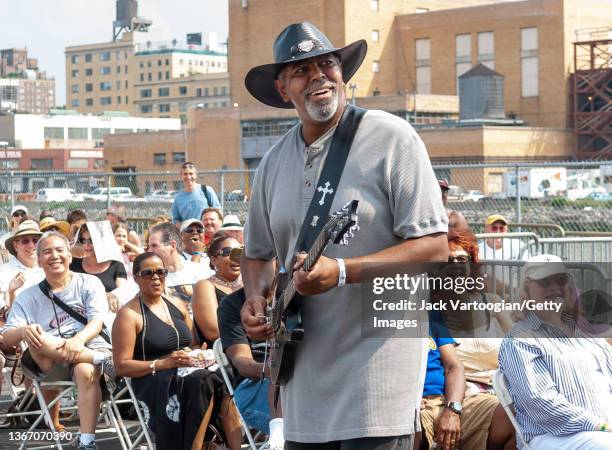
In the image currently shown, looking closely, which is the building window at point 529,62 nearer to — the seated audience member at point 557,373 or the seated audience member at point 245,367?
the seated audience member at point 245,367

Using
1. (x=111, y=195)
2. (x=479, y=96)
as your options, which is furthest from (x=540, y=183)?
(x=479, y=96)

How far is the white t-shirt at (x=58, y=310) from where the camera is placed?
835 cm

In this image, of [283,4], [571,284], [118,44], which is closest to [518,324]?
[571,284]

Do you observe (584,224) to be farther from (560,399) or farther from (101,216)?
(560,399)

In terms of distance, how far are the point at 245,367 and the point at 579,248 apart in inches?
184

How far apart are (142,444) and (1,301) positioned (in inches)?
91.7

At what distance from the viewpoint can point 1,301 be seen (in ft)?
32.8

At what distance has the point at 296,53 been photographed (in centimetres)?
397

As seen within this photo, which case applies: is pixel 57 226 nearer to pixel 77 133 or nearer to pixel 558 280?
pixel 558 280

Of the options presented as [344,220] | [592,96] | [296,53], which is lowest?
[344,220]

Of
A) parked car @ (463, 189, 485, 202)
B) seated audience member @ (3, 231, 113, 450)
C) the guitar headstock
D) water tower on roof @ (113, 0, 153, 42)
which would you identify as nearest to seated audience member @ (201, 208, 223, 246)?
seated audience member @ (3, 231, 113, 450)

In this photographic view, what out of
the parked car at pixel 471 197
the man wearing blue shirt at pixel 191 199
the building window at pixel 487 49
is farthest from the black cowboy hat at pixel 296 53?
the building window at pixel 487 49

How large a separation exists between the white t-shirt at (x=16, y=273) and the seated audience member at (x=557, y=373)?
5.58 m

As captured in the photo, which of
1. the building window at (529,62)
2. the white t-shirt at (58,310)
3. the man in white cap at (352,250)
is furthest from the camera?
the building window at (529,62)
